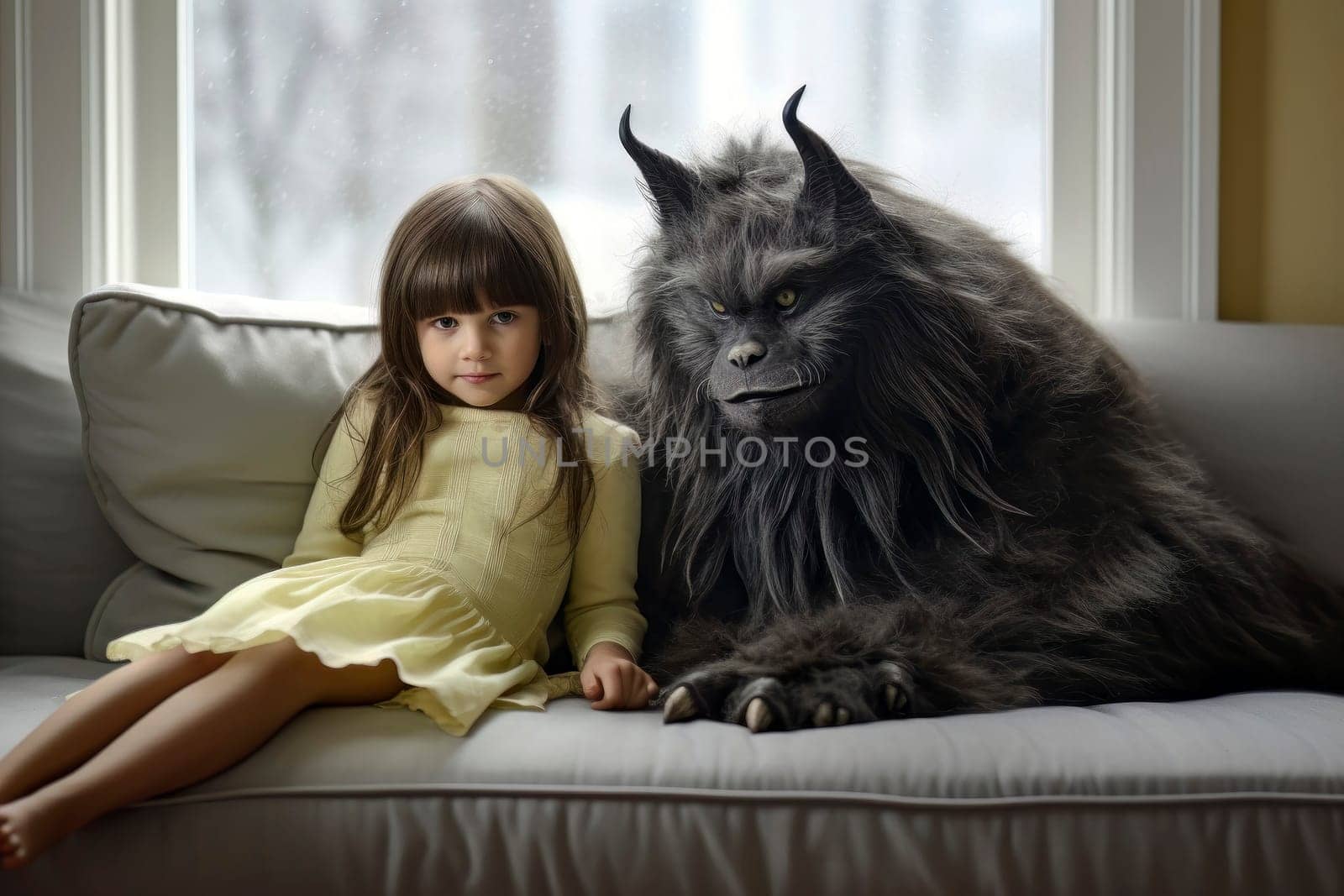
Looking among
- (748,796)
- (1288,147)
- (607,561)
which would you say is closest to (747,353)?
(607,561)

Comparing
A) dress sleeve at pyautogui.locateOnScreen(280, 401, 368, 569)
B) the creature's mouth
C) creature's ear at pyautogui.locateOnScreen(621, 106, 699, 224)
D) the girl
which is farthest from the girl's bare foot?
creature's ear at pyautogui.locateOnScreen(621, 106, 699, 224)

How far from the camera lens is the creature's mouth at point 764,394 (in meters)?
1.02

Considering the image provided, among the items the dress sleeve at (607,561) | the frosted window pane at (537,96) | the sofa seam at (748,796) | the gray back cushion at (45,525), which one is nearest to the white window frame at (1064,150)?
the frosted window pane at (537,96)

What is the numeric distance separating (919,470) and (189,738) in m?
0.76

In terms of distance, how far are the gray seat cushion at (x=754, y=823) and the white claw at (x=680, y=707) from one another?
0.08 meters

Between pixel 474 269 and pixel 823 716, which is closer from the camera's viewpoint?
pixel 823 716

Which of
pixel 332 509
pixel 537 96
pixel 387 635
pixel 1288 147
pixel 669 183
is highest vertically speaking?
pixel 537 96

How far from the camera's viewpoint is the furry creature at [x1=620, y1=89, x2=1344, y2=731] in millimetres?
988

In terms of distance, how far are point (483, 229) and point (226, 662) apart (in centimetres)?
55

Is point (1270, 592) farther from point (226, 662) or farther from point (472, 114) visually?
point (472, 114)

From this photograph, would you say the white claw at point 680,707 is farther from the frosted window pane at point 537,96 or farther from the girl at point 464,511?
the frosted window pane at point 537,96

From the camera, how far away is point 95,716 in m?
0.82

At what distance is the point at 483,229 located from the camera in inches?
44.1

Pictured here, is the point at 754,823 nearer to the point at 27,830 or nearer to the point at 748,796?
the point at 748,796
